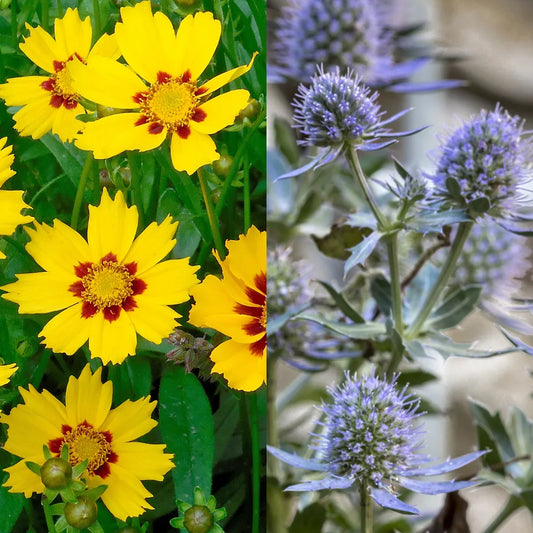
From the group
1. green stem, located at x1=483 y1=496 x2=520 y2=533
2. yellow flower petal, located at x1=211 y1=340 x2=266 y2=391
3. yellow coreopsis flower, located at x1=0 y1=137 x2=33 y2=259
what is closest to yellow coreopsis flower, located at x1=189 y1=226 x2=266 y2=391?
yellow flower petal, located at x1=211 y1=340 x2=266 y2=391

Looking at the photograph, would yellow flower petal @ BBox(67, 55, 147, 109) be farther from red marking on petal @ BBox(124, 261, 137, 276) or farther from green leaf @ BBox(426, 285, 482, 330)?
green leaf @ BBox(426, 285, 482, 330)

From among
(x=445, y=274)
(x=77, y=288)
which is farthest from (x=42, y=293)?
(x=445, y=274)

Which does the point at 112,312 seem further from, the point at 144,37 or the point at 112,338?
the point at 144,37

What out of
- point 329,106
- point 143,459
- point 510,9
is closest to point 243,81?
point 329,106

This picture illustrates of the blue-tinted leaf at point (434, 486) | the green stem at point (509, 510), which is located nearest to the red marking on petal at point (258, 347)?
the blue-tinted leaf at point (434, 486)

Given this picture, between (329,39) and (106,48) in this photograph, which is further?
(329,39)

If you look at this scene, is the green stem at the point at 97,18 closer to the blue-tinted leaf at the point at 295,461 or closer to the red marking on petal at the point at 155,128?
the red marking on petal at the point at 155,128
